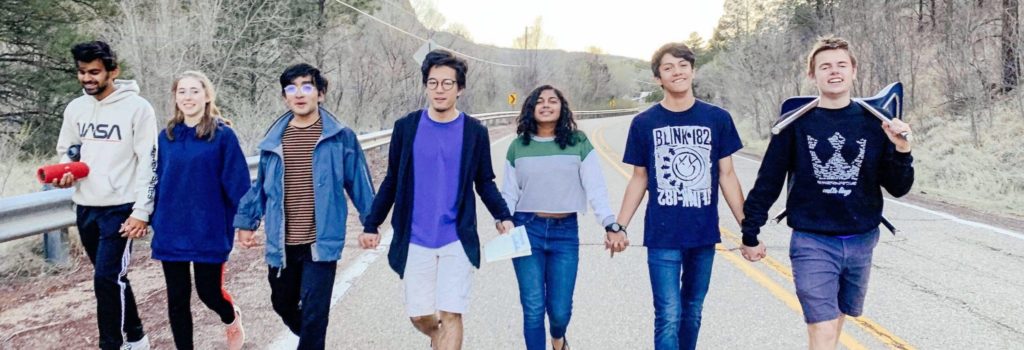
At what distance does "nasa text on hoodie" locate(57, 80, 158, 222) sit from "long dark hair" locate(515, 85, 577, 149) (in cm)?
202

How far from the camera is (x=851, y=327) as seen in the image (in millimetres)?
A: 4574

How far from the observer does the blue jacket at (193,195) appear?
3.73 meters

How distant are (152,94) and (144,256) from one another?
1125 centimetres

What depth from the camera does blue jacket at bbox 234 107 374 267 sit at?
11.8 ft

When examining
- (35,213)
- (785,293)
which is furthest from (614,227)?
(35,213)

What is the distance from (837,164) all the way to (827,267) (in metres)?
0.48

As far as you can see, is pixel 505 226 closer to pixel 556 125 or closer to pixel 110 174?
pixel 556 125

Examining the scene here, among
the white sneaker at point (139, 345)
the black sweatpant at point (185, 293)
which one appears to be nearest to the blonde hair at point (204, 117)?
the black sweatpant at point (185, 293)

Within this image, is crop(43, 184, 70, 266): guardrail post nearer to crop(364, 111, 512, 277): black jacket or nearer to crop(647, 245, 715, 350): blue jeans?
crop(364, 111, 512, 277): black jacket

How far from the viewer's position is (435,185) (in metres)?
3.46

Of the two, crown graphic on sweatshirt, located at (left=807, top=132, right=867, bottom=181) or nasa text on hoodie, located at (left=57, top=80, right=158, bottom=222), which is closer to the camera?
crown graphic on sweatshirt, located at (left=807, top=132, right=867, bottom=181)

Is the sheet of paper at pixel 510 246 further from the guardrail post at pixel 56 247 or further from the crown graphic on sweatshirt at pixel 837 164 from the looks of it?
the guardrail post at pixel 56 247

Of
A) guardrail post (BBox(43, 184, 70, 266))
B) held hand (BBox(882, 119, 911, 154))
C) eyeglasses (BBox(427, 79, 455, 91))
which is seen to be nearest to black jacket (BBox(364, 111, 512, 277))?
eyeglasses (BBox(427, 79, 455, 91))

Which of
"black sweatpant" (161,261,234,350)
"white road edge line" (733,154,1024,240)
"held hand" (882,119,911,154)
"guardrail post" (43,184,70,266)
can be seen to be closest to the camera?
"held hand" (882,119,911,154)
